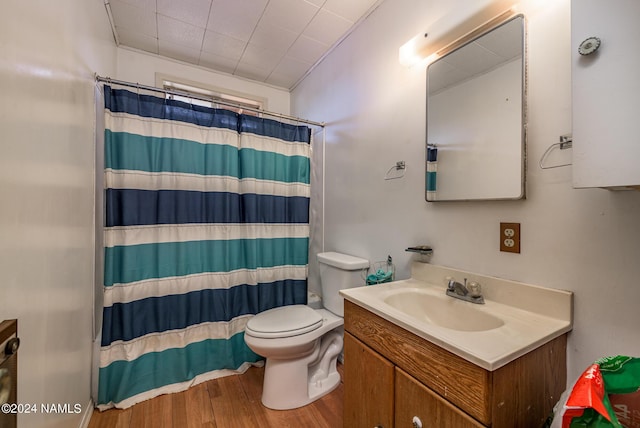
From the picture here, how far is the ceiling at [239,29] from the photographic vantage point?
1701mm

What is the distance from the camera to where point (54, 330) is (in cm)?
97

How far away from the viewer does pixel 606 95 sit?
0.63 metres

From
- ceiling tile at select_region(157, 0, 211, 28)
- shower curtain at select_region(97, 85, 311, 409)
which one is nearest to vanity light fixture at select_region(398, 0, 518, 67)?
shower curtain at select_region(97, 85, 311, 409)

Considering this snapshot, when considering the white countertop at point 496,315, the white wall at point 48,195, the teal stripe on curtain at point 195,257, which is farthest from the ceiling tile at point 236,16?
the white countertop at point 496,315

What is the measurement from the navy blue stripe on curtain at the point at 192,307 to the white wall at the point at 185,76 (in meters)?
1.84

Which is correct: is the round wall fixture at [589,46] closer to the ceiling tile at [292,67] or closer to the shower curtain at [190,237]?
the shower curtain at [190,237]

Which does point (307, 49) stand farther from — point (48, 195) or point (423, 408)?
point (423, 408)

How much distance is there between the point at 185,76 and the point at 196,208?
1445mm

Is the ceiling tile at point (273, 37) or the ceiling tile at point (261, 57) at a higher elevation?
the ceiling tile at point (261, 57)

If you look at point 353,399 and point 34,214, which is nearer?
point 34,214

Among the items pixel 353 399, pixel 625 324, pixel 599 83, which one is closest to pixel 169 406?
pixel 353 399

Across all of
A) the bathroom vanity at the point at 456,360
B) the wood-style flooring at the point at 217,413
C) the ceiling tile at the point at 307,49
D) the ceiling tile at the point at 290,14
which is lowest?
the wood-style flooring at the point at 217,413

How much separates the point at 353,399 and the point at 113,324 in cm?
141

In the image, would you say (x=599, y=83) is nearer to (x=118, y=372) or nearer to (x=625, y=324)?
(x=625, y=324)
